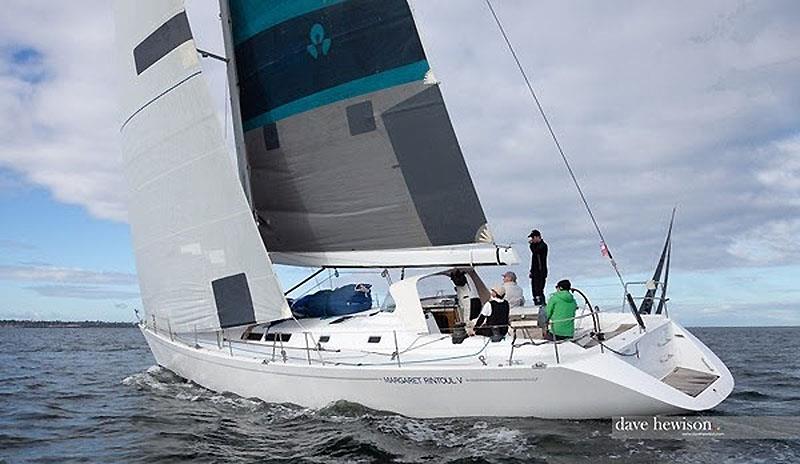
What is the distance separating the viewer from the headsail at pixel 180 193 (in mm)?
9508

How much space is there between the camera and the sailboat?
28.2 feet

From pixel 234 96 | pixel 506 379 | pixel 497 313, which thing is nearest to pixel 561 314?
pixel 497 313

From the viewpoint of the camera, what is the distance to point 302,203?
11.0 metres

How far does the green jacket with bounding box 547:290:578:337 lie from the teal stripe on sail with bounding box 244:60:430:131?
4.27 meters

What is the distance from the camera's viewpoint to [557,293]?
26.3 feet

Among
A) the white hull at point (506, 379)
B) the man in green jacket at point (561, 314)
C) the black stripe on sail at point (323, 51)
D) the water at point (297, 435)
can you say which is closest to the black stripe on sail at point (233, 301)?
the white hull at point (506, 379)

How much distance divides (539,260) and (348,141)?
146 inches

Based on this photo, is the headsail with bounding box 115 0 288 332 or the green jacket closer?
the green jacket

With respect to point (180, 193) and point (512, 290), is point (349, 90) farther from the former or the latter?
point (512, 290)

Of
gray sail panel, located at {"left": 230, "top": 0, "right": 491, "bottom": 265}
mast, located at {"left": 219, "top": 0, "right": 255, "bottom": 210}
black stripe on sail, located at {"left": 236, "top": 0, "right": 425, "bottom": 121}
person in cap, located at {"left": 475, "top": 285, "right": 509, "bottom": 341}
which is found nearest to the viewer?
person in cap, located at {"left": 475, "top": 285, "right": 509, "bottom": 341}

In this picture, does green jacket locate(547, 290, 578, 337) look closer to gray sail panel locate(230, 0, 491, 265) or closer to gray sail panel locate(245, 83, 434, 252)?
gray sail panel locate(230, 0, 491, 265)

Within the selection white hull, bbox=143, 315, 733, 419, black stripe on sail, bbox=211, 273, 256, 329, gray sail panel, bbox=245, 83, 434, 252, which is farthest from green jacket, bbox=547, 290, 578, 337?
black stripe on sail, bbox=211, 273, 256, 329

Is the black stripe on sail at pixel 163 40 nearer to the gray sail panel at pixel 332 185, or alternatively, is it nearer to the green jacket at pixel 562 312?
the gray sail panel at pixel 332 185

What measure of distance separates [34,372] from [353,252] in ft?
36.8
